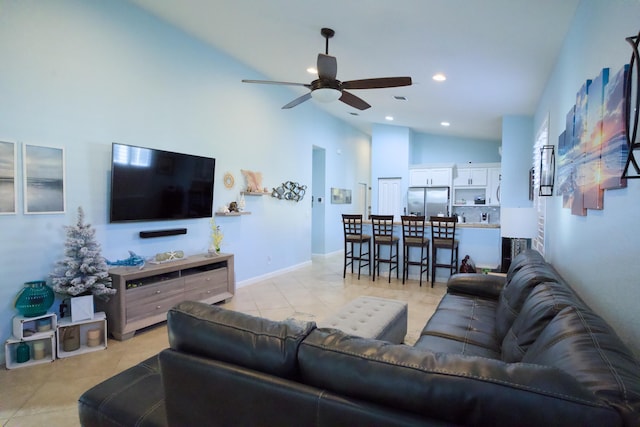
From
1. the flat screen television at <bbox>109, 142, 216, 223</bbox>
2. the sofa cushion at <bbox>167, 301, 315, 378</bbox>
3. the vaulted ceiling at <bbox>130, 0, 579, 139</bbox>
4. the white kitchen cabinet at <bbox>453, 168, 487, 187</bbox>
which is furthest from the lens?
the white kitchen cabinet at <bbox>453, 168, 487, 187</bbox>

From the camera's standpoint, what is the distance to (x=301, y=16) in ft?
11.0

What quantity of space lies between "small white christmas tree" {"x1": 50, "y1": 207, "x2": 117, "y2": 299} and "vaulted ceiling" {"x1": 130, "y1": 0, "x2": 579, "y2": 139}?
101 inches

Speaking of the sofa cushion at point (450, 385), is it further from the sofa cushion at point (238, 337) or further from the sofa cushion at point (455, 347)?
the sofa cushion at point (455, 347)

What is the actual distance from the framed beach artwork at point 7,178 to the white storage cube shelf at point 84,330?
1.04 metres

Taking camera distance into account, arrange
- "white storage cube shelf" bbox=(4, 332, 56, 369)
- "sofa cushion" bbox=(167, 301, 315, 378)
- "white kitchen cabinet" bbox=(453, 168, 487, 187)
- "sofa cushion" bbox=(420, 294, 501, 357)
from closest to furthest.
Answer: "sofa cushion" bbox=(167, 301, 315, 378)
"sofa cushion" bbox=(420, 294, 501, 357)
"white storage cube shelf" bbox=(4, 332, 56, 369)
"white kitchen cabinet" bbox=(453, 168, 487, 187)

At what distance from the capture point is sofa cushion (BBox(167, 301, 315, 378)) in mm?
1071

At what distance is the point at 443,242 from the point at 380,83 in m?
2.96

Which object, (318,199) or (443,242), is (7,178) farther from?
(318,199)

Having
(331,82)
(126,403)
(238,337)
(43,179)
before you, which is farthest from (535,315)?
(43,179)

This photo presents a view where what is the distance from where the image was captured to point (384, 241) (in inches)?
219

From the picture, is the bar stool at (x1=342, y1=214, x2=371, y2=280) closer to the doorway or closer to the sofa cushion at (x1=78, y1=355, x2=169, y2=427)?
the doorway

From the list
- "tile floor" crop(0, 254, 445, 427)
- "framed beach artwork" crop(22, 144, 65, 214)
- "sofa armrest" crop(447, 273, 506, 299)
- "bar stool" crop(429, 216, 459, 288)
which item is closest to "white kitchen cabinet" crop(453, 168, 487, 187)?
"bar stool" crop(429, 216, 459, 288)

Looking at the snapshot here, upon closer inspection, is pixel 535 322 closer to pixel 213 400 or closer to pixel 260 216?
pixel 213 400

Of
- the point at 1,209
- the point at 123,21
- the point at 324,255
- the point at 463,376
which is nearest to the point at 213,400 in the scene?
the point at 463,376
